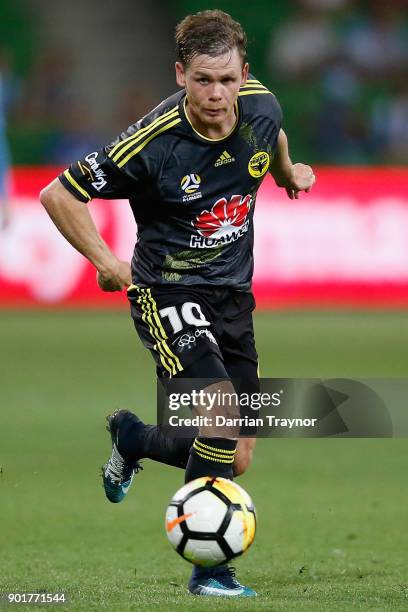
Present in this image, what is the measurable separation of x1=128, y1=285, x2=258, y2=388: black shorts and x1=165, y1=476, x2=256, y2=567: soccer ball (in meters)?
0.58

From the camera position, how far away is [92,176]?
537 centimetres

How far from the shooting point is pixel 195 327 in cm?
544

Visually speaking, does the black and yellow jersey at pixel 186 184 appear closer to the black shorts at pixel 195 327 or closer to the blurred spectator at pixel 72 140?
the black shorts at pixel 195 327

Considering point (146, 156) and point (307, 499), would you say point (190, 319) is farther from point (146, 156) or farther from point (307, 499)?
point (307, 499)

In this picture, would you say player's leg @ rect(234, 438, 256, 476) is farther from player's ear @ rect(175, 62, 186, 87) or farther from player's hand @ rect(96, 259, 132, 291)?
player's ear @ rect(175, 62, 186, 87)

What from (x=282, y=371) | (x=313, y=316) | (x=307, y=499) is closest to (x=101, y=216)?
(x=313, y=316)

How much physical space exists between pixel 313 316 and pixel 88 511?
9.35 meters

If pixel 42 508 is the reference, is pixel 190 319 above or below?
above

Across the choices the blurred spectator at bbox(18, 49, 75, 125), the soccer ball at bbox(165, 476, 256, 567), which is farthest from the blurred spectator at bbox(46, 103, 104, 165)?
the soccer ball at bbox(165, 476, 256, 567)

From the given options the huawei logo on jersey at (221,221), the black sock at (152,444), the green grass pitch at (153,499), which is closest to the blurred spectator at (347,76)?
the green grass pitch at (153,499)

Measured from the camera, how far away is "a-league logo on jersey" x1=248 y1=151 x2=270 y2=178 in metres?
5.62

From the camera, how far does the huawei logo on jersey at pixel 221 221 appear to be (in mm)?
5543

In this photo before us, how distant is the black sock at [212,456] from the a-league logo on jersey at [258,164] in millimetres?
1208

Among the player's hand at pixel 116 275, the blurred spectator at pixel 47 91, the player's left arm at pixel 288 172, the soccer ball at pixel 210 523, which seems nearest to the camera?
the soccer ball at pixel 210 523
